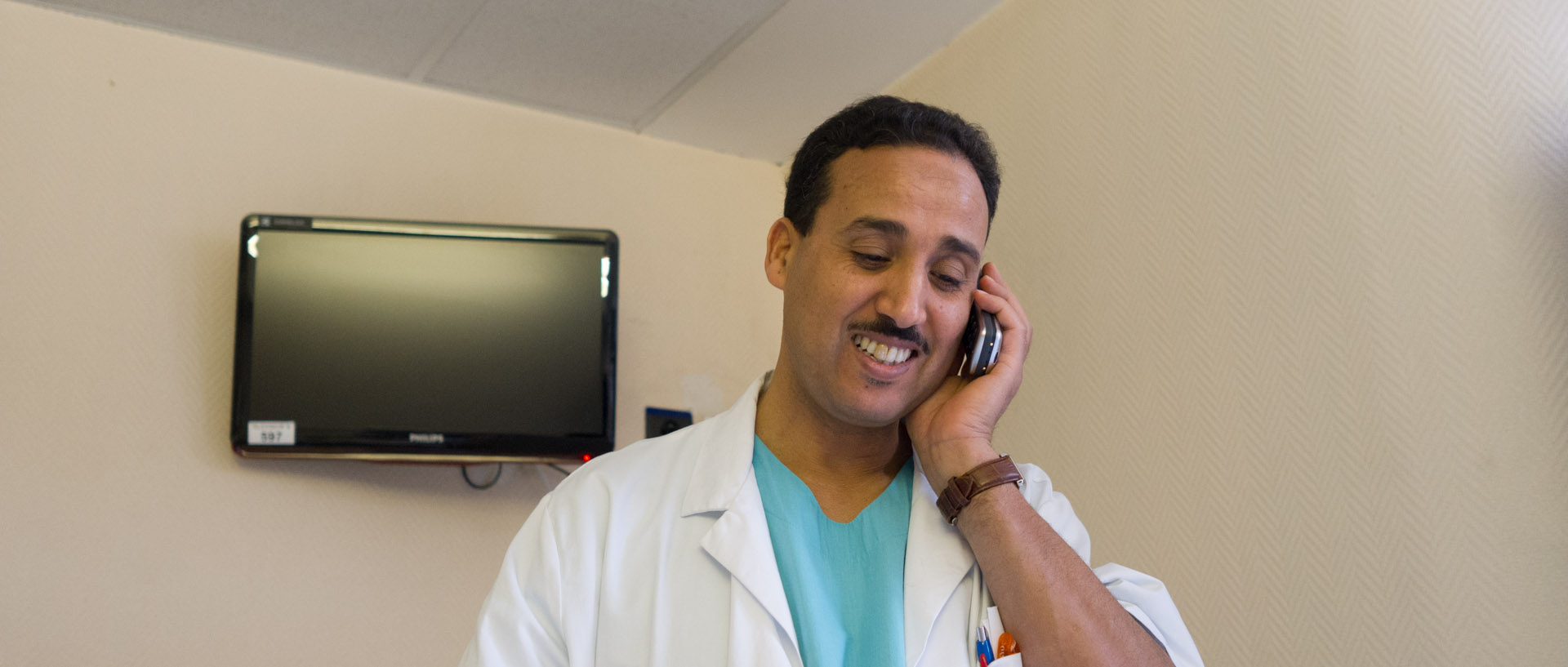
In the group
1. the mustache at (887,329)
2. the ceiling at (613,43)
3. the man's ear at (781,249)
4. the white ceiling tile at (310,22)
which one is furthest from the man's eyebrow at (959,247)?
the white ceiling tile at (310,22)

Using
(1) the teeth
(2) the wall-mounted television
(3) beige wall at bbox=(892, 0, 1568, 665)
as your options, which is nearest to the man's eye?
(1) the teeth

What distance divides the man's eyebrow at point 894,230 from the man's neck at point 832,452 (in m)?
0.23

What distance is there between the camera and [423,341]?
2.52 meters

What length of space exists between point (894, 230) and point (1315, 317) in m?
0.78

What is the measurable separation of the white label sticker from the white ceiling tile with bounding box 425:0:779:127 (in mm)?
946

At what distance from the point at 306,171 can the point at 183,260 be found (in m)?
0.34

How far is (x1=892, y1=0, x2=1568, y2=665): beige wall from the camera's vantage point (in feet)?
4.95

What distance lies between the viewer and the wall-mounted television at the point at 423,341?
2.41 metres

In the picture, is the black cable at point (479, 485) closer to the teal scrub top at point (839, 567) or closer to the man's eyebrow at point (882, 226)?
the teal scrub top at point (839, 567)

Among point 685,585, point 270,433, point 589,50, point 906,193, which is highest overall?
point 589,50

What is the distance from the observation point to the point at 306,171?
8.65 feet

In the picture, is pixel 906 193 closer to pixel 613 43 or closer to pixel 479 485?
pixel 613 43

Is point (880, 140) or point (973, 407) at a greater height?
point (880, 140)

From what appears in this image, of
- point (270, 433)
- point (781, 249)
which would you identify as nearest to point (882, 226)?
point (781, 249)
